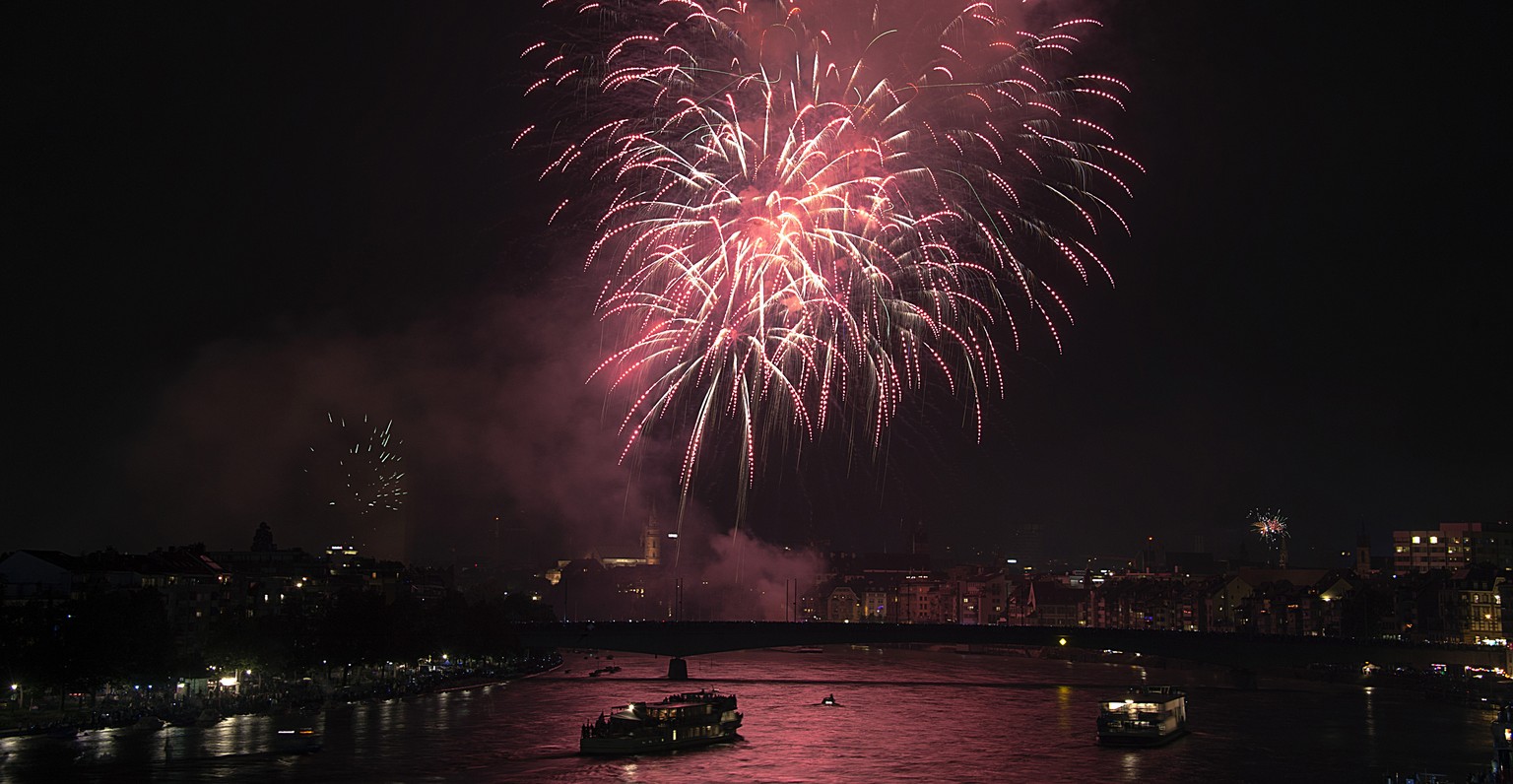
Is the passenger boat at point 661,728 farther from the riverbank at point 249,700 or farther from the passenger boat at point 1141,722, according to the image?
the riverbank at point 249,700

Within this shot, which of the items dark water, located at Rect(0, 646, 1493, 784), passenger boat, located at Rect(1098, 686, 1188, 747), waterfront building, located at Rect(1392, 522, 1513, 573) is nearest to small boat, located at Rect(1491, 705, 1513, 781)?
dark water, located at Rect(0, 646, 1493, 784)

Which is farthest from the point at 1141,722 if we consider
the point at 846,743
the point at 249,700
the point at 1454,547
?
the point at 1454,547

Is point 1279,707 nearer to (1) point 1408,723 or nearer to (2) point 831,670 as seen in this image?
(1) point 1408,723

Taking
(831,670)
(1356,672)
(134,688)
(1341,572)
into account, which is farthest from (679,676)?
(1341,572)

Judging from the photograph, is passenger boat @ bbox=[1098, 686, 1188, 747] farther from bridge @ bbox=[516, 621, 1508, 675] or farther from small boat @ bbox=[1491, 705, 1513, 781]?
bridge @ bbox=[516, 621, 1508, 675]

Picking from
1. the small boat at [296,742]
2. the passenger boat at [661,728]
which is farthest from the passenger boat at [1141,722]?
the small boat at [296,742]

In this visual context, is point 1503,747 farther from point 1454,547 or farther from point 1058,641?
point 1454,547
